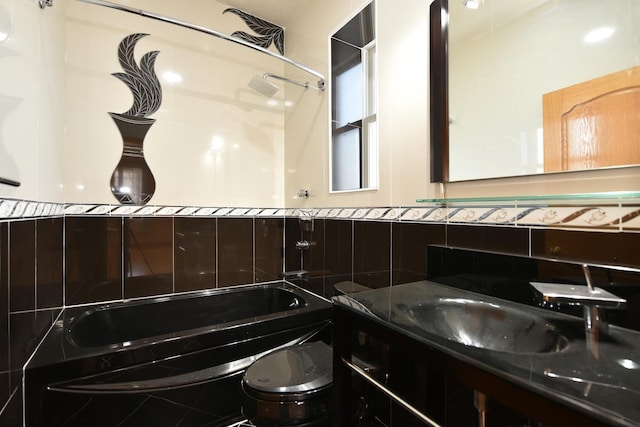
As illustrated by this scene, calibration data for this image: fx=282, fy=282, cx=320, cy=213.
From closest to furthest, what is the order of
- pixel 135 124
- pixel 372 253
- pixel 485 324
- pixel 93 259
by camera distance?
pixel 485 324 → pixel 372 253 → pixel 93 259 → pixel 135 124

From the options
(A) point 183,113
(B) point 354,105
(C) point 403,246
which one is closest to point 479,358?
(C) point 403,246

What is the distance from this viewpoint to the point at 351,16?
5.81ft

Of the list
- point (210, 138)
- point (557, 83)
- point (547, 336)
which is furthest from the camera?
point (210, 138)

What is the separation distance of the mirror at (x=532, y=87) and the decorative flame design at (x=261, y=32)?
1621 millimetres

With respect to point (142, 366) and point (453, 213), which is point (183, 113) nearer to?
point (142, 366)

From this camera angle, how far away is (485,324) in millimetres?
940

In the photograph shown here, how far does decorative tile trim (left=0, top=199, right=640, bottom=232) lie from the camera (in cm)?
81

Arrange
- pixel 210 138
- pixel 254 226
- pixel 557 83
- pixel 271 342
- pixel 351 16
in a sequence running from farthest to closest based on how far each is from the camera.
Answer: pixel 254 226 < pixel 210 138 < pixel 351 16 < pixel 271 342 < pixel 557 83

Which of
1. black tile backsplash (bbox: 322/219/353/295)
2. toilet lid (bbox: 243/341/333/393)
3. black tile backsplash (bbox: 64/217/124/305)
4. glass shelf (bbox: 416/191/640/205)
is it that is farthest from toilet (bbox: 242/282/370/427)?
black tile backsplash (bbox: 64/217/124/305)

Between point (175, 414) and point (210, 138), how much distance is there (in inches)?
69.1

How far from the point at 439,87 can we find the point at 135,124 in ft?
6.27

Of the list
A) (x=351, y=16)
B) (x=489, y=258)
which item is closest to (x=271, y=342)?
(x=489, y=258)

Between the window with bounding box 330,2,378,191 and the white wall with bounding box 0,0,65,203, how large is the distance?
1507 mm

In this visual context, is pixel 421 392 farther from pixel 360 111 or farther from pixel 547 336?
pixel 360 111
